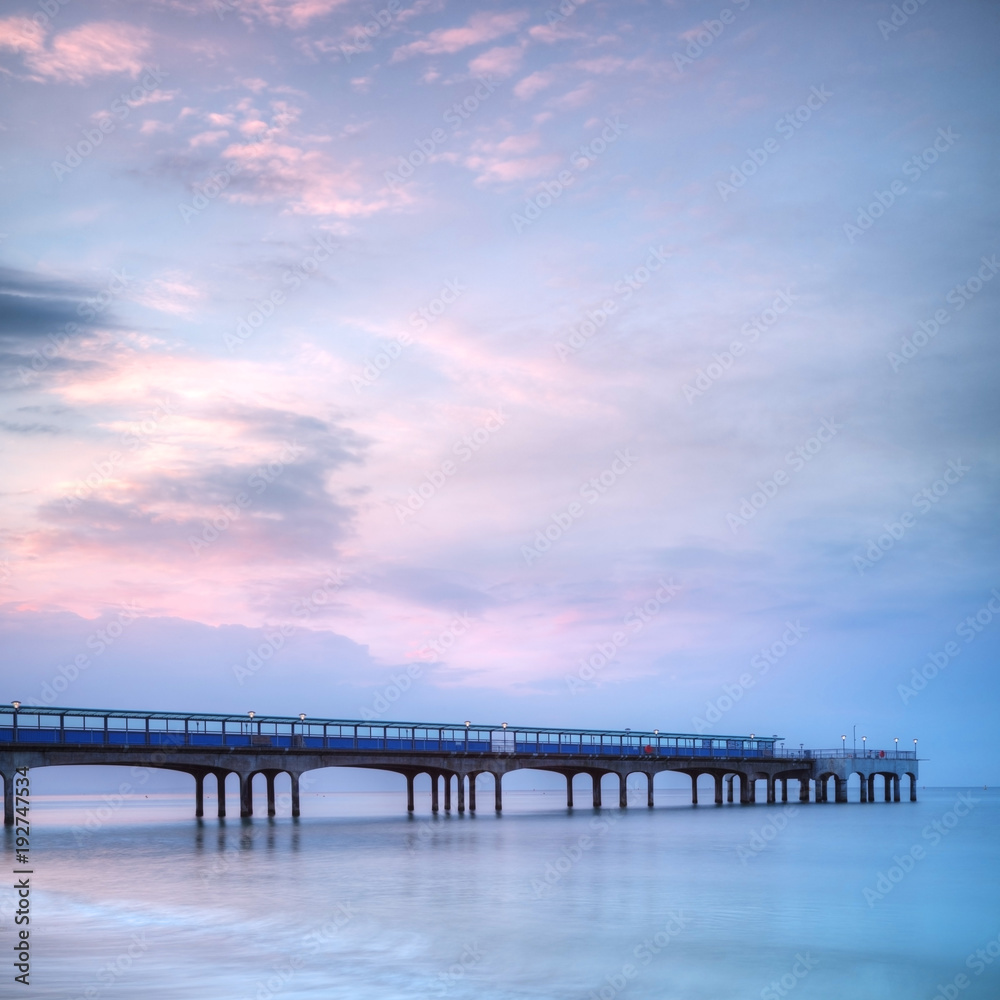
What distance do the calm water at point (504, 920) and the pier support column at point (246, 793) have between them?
13.1m

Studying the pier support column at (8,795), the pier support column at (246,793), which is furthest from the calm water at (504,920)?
the pier support column at (246,793)

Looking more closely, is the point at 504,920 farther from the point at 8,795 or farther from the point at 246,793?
the point at 246,793

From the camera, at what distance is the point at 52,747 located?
57938 mm

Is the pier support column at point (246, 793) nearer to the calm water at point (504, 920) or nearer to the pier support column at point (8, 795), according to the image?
the calm water at point (504, 920)

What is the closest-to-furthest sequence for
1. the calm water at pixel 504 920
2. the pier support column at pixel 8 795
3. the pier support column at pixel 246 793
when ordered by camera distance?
the calm water at pixel 504 920 < the pier support column at pixel 8 795 < the pier support column at pixel 246 793

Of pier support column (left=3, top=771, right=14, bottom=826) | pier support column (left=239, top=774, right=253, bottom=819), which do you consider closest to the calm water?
pier support column (left=3, top=771, right=14, bottom=826)

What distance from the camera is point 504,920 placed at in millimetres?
29984

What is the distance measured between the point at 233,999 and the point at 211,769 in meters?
51.5

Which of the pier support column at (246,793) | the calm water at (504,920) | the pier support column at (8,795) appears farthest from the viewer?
the pier support column at (246,793)

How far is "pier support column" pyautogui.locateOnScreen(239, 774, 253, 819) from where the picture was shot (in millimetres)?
68875

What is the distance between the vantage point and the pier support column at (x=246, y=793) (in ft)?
226

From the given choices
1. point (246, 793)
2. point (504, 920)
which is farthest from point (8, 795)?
point (504, 920)

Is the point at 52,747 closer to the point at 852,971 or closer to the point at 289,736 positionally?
the point at 289,736

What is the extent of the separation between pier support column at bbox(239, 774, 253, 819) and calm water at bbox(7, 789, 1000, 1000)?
1312 cm
